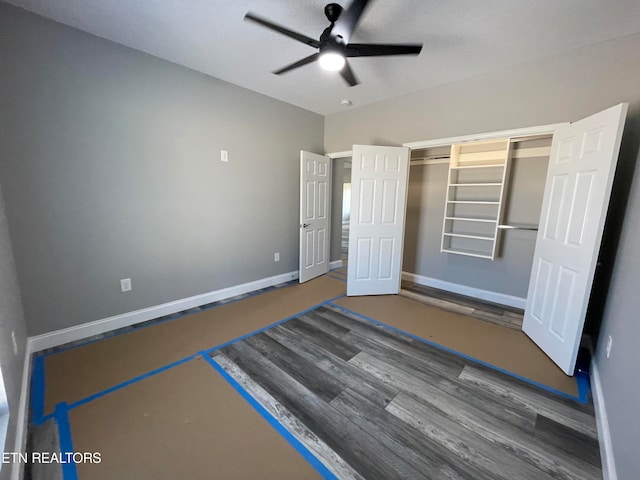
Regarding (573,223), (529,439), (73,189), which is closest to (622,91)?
(573,223)

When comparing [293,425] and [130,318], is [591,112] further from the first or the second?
[130,318]

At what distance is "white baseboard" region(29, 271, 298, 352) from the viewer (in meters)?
2.24

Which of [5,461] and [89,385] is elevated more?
[5,461]

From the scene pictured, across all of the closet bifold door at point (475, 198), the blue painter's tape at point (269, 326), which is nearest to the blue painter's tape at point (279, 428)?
the blue painter's tape at point (269, 326)

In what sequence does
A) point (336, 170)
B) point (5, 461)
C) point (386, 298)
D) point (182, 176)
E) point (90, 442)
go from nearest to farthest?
point (5, 461)
point (90, 442)
point (182, 176)
point (386, 298)
point (336, 170)

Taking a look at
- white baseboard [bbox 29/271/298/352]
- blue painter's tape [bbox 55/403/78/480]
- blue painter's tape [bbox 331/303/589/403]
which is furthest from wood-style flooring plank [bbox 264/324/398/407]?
blue painter's tape [bbox 55/403/78/480]

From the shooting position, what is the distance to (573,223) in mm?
2119

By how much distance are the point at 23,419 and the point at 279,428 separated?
146 centimetres

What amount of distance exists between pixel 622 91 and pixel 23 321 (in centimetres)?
539

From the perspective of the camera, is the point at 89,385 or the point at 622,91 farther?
the point at 622,91

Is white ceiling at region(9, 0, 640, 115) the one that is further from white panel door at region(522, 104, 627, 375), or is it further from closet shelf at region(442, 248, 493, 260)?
closet shelf at region(442, 248, 493, 260)

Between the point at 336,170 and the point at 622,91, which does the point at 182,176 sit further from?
the point at 622,91

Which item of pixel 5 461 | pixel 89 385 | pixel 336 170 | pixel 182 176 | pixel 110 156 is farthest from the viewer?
pixel 336 170

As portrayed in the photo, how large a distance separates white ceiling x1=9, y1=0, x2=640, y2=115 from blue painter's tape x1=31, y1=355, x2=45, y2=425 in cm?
273
